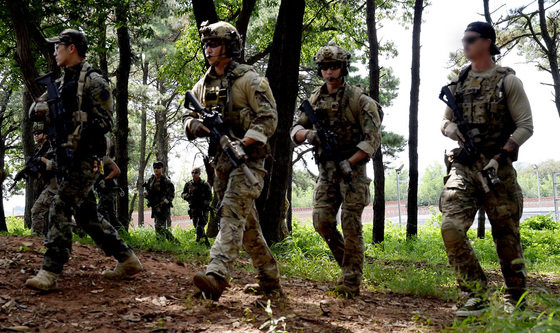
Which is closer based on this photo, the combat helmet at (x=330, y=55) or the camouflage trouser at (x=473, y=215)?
the camouflage trouser at (x=473, y=215)

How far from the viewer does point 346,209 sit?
4.45 m

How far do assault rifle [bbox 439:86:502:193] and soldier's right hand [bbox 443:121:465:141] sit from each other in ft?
0.08

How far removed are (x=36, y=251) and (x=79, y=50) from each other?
8.39 ft

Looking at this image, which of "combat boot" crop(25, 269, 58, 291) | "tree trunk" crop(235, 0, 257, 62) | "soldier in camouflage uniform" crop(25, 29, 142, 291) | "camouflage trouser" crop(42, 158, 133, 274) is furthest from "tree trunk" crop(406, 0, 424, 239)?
"combat boot" crop(25, 269, 58, 291)

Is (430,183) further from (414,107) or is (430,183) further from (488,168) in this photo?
(488,168)

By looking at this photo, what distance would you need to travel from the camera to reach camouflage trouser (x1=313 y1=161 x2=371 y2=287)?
4.45 meters

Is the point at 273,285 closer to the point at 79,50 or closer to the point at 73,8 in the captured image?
the point at 79,50

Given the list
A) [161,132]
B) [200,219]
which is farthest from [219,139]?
[161,132]

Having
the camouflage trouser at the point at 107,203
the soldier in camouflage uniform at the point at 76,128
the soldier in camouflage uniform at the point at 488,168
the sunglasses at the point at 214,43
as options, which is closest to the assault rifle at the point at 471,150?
the soldier in camouflage uniform at the point at 488,168

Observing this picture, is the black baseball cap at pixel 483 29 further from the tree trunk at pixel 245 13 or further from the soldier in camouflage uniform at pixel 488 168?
the tree trunk at pixel 245 13

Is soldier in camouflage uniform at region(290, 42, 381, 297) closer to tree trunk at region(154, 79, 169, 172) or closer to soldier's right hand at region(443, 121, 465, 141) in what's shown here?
soldier's right hand at region(443, 121, 465, 141)

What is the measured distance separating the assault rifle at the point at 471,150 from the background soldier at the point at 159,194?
25.0 ft

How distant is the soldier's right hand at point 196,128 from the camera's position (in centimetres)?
393

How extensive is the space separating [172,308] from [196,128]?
1420 mm
